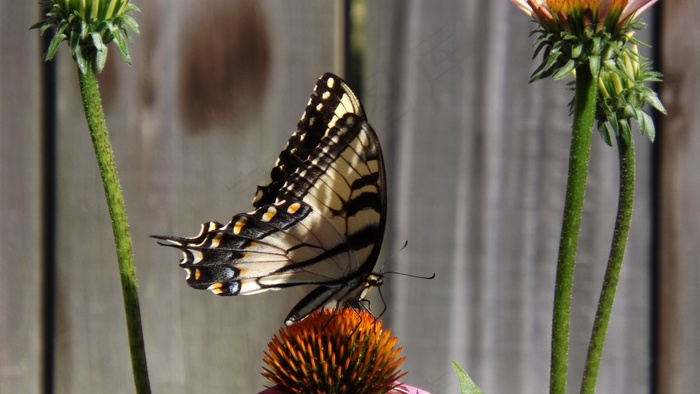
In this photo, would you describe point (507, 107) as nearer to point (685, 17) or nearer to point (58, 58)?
point (685, 17)

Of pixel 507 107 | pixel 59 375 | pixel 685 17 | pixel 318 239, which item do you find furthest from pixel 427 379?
pixel 685 17

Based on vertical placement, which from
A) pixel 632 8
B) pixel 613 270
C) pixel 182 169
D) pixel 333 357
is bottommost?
pixel 333 357

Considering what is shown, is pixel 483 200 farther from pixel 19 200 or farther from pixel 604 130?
pixel 19 200

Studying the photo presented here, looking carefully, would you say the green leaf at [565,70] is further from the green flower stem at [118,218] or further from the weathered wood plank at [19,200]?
the weathered wood plank at [19,200]

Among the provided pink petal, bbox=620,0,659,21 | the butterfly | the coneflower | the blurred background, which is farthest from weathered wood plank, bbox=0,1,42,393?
pink petal, bbox=620,0,659,21

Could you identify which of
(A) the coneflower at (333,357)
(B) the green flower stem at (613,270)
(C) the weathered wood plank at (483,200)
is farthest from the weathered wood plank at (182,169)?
(B) the green flower stem at (613,270)

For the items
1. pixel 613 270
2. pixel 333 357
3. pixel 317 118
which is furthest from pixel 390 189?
pixel 613 270

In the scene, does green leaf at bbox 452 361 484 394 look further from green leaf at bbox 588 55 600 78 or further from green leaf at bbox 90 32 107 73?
green leaf at bbox 90 32 107 73
